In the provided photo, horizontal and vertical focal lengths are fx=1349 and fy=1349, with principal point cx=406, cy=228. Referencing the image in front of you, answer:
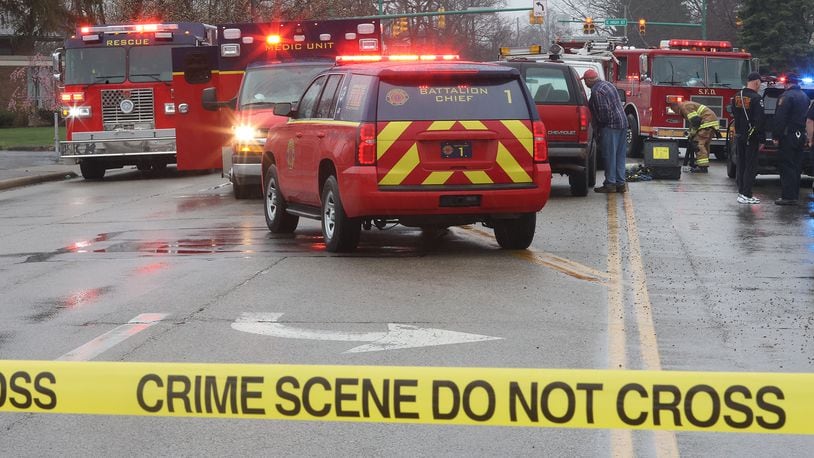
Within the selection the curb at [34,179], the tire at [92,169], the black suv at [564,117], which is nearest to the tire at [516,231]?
the black suv at [564,117]

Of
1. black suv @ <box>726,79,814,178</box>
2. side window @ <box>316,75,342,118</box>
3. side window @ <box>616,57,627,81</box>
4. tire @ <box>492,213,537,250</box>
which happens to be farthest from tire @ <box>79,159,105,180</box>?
tire @ <box>492,213,537,250</box>

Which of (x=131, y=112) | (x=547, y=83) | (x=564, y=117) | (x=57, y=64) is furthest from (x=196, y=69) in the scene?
(x=564, y=117)

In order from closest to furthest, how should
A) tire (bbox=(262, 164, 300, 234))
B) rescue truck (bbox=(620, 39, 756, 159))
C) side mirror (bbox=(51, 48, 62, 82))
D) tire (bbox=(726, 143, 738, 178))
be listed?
tire (bbox=(262, 164, 300, 234))
tire (bbox=(726, 143, 738, 178))
side mirror (bbox=(51, 48, 62, 82))
rescue truck (bbox=(620, 39, 756, 159))

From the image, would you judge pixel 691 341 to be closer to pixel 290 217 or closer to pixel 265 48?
pixel 290 217

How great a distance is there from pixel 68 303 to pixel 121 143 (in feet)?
53.4

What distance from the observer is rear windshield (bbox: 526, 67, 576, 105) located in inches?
764

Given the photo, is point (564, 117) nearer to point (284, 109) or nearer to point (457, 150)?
point (284, 109)

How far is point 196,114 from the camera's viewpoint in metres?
25.2

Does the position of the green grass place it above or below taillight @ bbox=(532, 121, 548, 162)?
below

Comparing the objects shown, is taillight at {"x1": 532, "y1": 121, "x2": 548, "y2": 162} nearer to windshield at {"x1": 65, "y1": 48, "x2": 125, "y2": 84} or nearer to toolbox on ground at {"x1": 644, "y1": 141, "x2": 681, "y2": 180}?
toolbox on ground at {"x1": 644, "y1": 141, "x2": 681, "y2": 180}

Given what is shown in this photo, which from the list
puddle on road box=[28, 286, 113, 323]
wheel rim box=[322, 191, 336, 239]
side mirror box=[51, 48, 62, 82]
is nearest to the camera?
puddle on road box=[28, 286, 113, 323]

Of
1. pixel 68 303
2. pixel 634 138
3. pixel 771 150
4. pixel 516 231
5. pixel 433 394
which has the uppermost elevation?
pixel 433 394

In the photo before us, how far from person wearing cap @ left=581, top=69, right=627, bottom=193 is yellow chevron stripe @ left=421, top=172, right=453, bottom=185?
772 cm

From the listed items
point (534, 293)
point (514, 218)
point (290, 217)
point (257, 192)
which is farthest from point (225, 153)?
point (534, 293)
